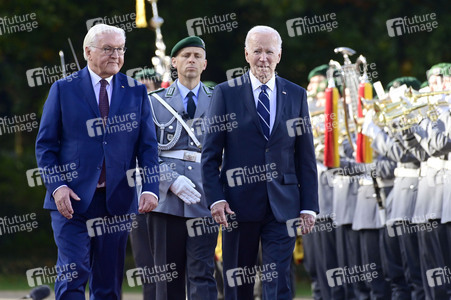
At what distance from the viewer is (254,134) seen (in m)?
8.63

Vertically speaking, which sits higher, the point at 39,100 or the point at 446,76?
the point at 39,100

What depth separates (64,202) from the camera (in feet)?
26.9

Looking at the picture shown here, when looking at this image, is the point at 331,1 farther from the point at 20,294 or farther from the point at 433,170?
the point at 433,170

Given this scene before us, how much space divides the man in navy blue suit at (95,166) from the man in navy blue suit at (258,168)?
0.49 meters

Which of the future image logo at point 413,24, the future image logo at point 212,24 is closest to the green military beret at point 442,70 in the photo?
the future image logo at point 413,24

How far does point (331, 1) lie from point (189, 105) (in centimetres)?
1409

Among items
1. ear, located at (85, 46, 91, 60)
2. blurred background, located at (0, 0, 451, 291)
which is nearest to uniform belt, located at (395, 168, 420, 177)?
ear, located at (85, 46, 91, 60)

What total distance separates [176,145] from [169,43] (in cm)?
1365

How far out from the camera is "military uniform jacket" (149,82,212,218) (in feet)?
31.4

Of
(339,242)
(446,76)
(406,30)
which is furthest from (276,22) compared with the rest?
(446,76)

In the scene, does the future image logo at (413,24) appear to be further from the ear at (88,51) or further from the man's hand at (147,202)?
the man's hand at (147,202)

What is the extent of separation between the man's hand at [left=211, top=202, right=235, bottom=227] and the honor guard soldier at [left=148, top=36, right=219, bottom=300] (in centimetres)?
91

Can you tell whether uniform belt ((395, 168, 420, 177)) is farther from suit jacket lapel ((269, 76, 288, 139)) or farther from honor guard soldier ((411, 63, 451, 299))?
suit jacket lapel ((269, 76, 288, 139))

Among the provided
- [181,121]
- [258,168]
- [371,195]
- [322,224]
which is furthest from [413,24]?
[258,168]
